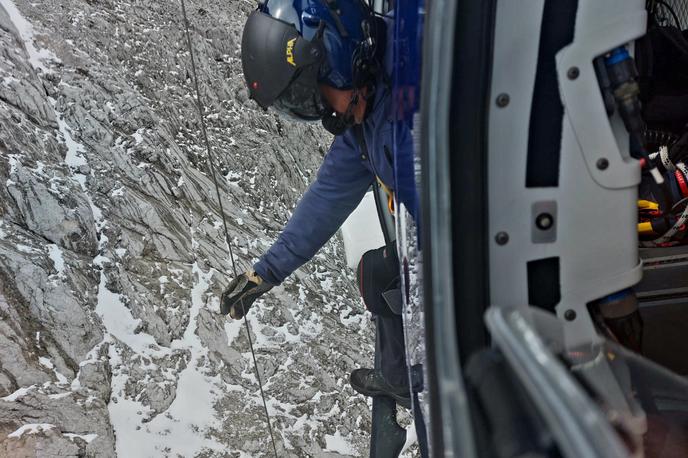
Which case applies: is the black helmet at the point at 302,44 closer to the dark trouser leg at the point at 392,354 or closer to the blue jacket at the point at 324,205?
the blue jacket at the point at 324,205

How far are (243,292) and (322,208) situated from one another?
23.3 inches

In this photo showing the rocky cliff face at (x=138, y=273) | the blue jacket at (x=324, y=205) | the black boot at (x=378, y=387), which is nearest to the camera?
the blue jacket at (x=324, y=205)

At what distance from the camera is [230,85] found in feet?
26.2

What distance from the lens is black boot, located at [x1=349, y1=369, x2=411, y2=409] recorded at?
8.14 ft

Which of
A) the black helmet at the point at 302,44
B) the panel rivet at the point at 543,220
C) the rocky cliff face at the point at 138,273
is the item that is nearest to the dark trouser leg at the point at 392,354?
the black helmet at the point at 302,44

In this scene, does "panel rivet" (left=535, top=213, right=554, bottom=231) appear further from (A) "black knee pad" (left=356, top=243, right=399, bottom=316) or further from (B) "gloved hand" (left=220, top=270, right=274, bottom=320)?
(B) "gloved hand" (left=220, top=270, right=274, bottom=320)

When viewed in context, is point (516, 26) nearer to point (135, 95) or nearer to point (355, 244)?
point (355, 244)

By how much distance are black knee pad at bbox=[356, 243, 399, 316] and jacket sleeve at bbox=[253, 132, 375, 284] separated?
1.04 feet

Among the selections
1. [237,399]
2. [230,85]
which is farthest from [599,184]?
[230,85]

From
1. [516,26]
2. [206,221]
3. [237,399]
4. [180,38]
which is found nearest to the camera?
[516,26]

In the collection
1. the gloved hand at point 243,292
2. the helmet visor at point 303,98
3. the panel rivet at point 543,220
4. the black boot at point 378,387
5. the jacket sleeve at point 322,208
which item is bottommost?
the black boot at point 378,387

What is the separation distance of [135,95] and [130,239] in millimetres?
2502

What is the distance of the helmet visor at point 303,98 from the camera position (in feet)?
6.23

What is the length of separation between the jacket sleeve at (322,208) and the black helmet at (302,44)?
40 cm
